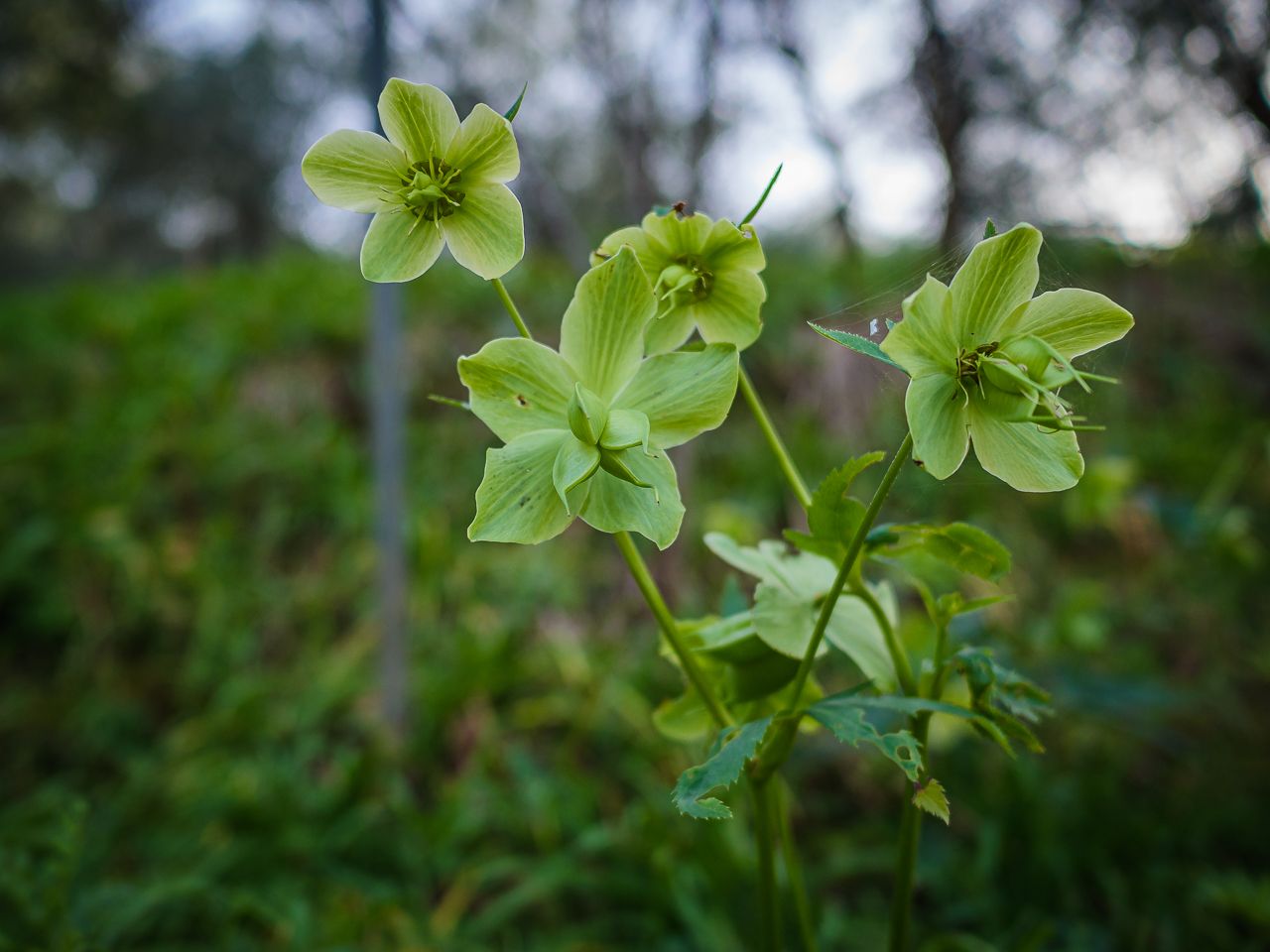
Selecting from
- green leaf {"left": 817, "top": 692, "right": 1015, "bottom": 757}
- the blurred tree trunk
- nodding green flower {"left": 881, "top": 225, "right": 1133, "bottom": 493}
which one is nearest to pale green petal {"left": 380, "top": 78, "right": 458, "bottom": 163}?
nodding green flower {"left": 881, "top": 225, "right": 1133, "bottom": 493}

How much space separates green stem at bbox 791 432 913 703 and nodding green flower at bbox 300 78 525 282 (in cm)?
19

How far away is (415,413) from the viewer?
2.40 meters

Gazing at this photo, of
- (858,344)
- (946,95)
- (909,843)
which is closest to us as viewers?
(858,344)

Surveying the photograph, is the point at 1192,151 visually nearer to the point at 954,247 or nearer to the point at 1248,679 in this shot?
the point at 1248,679

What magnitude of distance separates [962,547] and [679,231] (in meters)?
0.21

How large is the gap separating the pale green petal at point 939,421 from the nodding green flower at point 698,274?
0.08 metres

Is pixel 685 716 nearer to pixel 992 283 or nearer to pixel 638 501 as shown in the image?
pixel 638 501

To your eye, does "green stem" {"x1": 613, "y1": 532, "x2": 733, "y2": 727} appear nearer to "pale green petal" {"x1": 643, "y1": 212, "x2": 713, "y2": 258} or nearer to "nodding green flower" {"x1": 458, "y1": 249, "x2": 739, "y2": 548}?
"nodding green flower" {"x1": 458, "y1": 249, "x2": 739, "y2": 548}

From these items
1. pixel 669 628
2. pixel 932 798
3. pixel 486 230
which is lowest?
pixel 932 798

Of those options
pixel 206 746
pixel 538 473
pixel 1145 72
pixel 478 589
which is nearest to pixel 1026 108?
pixel 1145 72

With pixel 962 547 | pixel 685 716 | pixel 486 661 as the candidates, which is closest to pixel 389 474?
pixel 486 661

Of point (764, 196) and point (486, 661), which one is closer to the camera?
point (764, 196)

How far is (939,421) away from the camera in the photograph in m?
0.31

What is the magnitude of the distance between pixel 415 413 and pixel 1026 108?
74.0 inches
